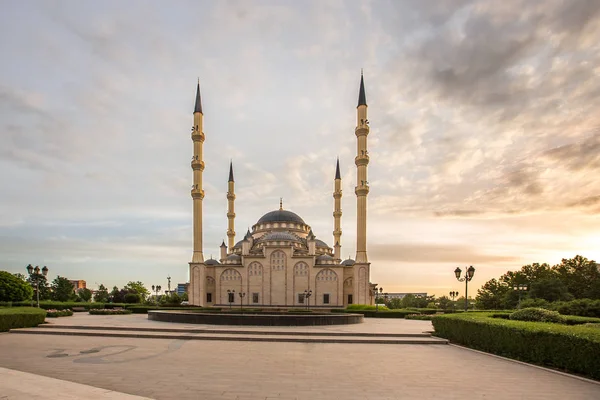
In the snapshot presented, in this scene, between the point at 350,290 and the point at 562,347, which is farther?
the point at 350,290

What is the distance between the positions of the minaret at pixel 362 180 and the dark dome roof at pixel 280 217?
17.3m

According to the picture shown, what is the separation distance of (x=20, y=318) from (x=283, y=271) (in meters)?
30.6

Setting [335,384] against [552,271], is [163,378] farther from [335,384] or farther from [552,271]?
[552,271]

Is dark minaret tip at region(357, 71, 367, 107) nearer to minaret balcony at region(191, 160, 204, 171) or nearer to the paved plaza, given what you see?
minaret balcony at region(191, 160, 204, 171)

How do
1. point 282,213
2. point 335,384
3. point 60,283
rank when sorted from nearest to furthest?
point 335,384
point 60,283
point 282,213

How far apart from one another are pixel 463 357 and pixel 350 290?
33.3m

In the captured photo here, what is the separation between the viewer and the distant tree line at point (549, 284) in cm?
3850

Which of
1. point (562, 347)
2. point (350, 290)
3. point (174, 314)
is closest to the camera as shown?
point (562, 347)

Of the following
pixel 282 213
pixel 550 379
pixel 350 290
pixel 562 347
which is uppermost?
pixel 282 213

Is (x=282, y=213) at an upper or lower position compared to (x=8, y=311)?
upper

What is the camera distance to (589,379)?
313 inches

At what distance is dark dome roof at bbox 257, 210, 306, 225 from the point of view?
55.4 meters

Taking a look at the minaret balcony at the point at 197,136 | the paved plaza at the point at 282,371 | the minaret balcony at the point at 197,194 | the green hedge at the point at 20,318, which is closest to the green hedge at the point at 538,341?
the paved plaza at the point at 282,371

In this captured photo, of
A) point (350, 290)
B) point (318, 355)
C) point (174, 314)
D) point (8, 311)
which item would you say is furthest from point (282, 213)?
point (318, 355)
